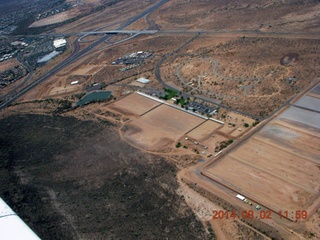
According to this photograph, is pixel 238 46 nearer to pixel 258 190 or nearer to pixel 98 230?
pixel 258 190

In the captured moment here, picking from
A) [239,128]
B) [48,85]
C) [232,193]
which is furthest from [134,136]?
[48,85]

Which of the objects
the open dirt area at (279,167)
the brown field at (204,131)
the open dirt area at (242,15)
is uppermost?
the open dirt area at (242,15)

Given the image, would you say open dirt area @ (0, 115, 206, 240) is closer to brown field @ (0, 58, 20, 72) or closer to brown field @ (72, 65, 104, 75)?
brown field @ (72, 65, 104, 75)

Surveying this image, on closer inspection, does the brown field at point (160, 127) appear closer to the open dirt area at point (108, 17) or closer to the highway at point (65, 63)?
the highway at point (65, 63)

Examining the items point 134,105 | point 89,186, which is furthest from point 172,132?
point 89,186

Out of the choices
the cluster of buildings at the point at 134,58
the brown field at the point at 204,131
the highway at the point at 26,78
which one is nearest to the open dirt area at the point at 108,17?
the highway at the point at 26,78

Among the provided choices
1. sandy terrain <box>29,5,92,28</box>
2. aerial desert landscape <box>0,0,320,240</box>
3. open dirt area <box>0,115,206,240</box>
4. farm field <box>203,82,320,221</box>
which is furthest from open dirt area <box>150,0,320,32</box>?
open dirt area <box>0,115,206,240</box>

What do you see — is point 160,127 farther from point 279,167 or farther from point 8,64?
point 8,64
